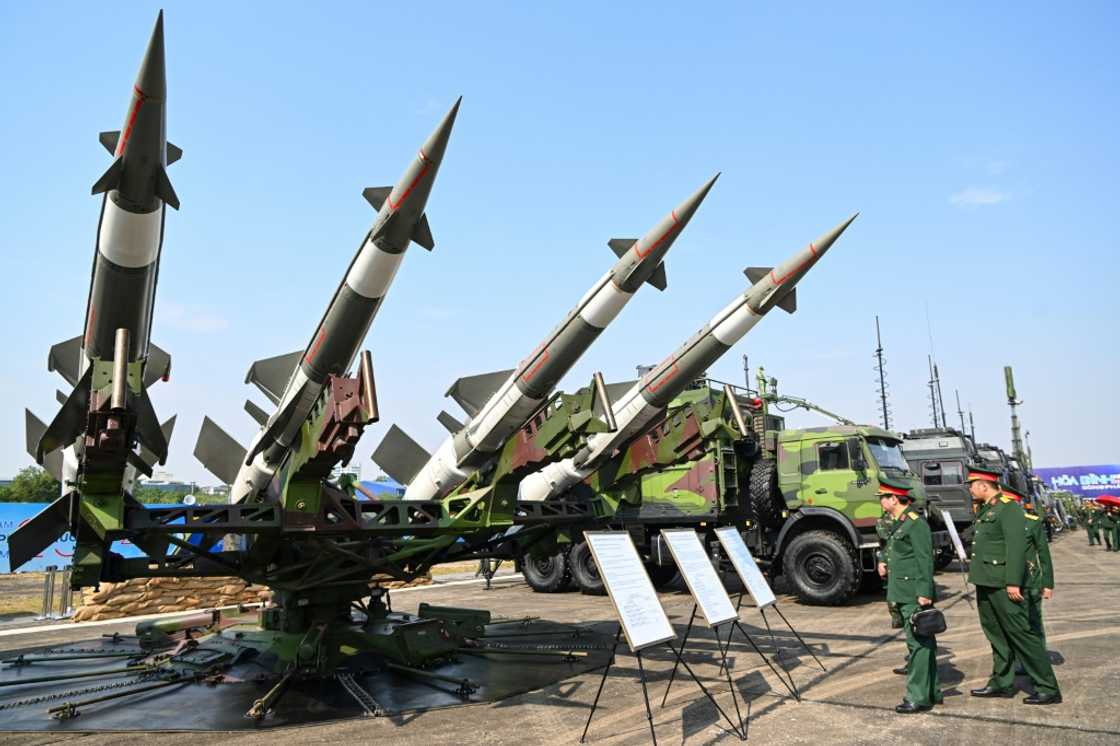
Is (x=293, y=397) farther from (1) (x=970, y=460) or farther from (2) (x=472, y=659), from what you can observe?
(1) (x=970, y=460)

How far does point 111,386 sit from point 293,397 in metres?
2.02

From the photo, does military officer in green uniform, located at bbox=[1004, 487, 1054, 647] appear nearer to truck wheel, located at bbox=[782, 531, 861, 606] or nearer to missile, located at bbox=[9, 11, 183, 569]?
truck wheel, located at bbox=[782, 531, 861, 606]

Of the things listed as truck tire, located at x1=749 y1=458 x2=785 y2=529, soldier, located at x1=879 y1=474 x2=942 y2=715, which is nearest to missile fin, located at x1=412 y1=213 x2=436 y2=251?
soldier, located at x1=879 y1=474 x2=942 y2=715

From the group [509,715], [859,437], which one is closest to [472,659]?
[509,715]

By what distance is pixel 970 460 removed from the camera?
1630 centimetres

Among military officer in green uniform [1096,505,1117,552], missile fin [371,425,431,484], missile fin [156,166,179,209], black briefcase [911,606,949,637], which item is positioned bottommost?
military officer in green uniform [1096,505,1117,552]

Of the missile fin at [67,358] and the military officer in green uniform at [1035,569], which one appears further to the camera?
the missile fin at [67,358]

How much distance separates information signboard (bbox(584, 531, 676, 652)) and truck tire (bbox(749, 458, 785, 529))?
24.1 feet

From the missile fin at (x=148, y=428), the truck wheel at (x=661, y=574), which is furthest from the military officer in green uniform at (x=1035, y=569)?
the truck wheel at (x=661, y=574)

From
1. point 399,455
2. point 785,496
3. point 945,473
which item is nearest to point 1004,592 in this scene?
point 785,496

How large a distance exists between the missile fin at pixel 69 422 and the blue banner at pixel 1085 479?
176 ft

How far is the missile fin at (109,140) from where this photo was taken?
6.92 m

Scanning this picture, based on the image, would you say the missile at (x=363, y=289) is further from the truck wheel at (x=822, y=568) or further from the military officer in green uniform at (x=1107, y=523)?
the military officer in green uniform at (x=1107, y=523)

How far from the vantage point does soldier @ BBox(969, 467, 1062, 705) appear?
532 cm
